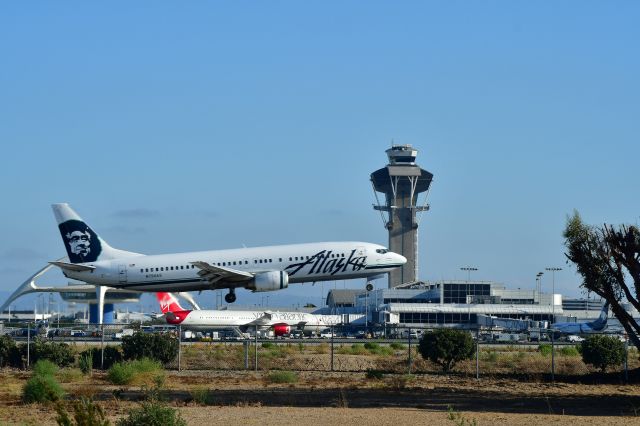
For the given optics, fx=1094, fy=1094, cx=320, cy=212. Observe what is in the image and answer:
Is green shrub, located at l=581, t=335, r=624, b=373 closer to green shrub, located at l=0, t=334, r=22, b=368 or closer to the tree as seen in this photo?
the tree

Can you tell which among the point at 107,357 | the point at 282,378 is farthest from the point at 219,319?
the point at 282,378

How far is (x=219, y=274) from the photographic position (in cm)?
6838

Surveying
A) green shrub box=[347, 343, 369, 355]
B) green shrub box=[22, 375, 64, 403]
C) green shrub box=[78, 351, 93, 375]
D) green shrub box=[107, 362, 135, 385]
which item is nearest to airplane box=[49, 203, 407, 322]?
green shrub box=[347, 343, 369, 355]

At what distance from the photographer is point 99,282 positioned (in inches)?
2813

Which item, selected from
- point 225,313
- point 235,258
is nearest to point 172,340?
point 235,258

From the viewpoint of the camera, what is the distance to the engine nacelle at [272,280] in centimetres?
6731

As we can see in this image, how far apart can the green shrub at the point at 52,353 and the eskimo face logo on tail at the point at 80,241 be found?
21.3 metres

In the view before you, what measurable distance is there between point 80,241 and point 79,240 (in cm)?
12

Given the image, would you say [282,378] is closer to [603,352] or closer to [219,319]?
[603,352]

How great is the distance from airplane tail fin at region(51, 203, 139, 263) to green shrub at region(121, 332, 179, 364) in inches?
831

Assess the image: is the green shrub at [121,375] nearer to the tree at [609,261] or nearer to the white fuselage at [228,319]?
the tree at [609,261]

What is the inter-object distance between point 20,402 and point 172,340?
1911 cm

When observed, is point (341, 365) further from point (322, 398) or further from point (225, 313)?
point (225, 313)

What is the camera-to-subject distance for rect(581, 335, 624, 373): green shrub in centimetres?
4991
